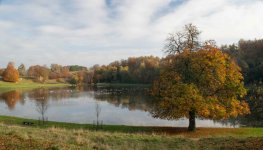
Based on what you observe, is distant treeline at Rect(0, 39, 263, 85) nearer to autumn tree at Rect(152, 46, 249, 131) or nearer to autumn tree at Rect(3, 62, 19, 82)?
autumn tree at Rect(3, 62, 19, 82)

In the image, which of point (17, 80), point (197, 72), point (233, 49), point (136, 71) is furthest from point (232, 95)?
point (17, 80)

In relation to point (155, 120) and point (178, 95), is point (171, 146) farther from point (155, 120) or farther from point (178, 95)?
point (155, 120)

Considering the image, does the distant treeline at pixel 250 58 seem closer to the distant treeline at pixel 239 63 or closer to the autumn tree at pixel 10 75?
the distant treeline at pixel 239 63

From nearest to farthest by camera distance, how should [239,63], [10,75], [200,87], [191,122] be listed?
[200,87]
[191,122]
[239,63]
[10,75]

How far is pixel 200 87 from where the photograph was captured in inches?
1385

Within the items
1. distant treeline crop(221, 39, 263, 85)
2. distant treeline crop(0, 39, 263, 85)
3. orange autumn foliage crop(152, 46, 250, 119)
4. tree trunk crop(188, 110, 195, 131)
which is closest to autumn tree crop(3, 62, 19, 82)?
distant treeline crop(0, 39, 263, 85)

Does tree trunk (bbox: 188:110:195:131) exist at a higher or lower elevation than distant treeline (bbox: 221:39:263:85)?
lower

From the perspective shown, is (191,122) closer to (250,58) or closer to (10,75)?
(250,58)

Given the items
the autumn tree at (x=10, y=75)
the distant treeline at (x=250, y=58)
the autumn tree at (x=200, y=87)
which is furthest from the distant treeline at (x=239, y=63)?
the autumn tree at (x=200, y=87)

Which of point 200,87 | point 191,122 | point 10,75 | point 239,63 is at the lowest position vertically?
point 191,122

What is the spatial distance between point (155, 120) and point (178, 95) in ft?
51.8

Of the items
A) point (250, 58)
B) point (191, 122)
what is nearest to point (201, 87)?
point (191, 122)

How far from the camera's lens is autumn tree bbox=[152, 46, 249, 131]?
33344mm

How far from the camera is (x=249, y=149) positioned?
18.9 metres
